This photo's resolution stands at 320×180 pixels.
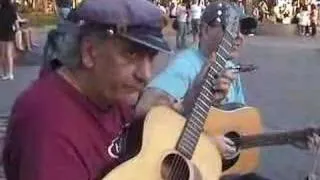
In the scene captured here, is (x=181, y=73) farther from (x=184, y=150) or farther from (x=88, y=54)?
(x=88, y=54)

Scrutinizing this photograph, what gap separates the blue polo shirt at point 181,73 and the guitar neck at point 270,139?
0.22 meters

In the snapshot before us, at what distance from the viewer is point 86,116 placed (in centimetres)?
224

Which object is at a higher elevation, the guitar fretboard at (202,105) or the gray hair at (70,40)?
the gray hair at (70,40)

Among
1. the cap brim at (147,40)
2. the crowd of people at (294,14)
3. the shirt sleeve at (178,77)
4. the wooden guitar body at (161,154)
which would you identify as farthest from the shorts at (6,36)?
the crowd of people at (294,14)

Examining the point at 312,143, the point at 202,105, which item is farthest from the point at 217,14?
the point at 202,105

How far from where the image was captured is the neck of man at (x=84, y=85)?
2.24 meters

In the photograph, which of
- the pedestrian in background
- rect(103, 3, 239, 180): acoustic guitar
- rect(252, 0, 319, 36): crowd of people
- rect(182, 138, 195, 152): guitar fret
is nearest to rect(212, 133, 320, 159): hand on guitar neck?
rect(103, 3, 239, 180): acoustic guitar

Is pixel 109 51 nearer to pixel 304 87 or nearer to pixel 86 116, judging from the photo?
pixel 86 116

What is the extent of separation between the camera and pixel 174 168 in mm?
2625

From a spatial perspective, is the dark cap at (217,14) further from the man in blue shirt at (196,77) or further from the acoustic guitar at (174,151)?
the acoustic guitar at (174,151)

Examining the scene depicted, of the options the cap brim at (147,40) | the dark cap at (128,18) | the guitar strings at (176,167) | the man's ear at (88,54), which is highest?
the dark cap at (128,18)

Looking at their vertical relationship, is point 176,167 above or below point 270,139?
above

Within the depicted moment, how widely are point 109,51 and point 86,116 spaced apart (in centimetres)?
17

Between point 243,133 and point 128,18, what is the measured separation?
73.7 inches
